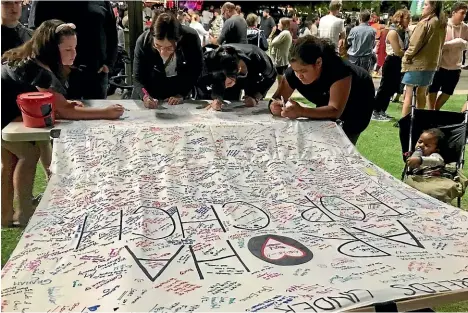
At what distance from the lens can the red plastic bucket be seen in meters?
2.46

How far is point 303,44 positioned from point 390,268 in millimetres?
1506

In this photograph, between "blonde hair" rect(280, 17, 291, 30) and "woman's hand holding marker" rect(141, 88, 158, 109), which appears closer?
"woman's hand holding marker" rect(141, 88, 158, 109)

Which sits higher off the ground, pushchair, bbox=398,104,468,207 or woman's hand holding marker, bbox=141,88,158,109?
woman's hand holding marker, bbox=141,88,158,109

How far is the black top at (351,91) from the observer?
108 inches

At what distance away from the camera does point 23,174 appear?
2.81 metres

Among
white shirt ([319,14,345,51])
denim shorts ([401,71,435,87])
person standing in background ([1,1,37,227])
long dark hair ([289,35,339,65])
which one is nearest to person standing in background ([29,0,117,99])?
person standing in background ([1,1,37,227])

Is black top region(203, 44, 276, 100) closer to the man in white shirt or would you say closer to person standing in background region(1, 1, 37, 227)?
person standing in background region(1, 1, 37, 227)

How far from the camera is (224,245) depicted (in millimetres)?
1633

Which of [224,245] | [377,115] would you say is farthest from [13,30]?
[377,115]

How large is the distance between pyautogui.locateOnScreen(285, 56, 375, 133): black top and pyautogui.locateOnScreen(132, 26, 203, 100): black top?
0.60 meters

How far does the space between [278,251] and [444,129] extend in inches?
76.6

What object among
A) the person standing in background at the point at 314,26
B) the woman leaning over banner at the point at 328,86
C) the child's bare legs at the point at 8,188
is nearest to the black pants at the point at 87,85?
the child's bare legs at the point at 8,188

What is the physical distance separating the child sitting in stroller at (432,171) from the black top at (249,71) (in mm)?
1023

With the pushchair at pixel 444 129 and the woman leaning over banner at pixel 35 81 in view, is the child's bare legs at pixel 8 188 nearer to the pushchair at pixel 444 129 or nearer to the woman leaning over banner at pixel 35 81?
the woman leaning over banner at pixel 35 81
